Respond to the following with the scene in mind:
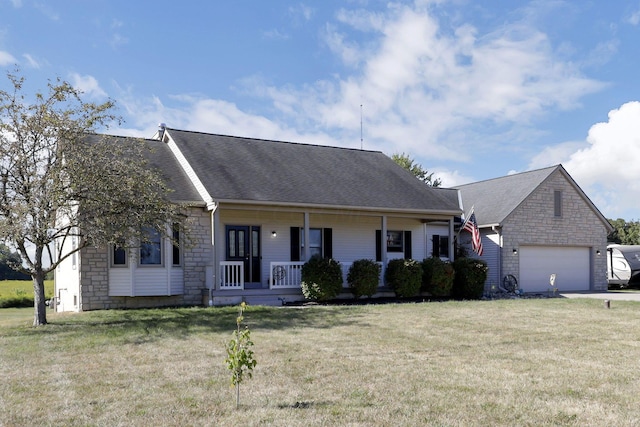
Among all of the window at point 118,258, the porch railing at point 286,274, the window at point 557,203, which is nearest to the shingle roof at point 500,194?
the window at point 557,203

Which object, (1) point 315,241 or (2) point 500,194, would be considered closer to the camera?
(1) point 315,241

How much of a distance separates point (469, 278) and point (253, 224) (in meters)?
7.47

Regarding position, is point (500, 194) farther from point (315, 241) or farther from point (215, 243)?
point (215, 243)

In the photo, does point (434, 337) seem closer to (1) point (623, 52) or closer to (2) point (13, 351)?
(2) point (13, 351)

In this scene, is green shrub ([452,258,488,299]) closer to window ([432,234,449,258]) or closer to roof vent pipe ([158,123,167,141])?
window ([432,234,449,258])

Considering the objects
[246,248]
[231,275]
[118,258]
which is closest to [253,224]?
[246,248]

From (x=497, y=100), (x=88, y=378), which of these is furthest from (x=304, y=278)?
(x=88, y=378)

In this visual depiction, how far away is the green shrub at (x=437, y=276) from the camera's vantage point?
1842 centimetres

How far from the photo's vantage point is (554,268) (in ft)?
79.3

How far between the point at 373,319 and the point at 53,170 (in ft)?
25.1

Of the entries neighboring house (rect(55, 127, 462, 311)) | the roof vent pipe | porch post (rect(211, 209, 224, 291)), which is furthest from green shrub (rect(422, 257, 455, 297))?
the roof vent pipe

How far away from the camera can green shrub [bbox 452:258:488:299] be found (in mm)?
19172

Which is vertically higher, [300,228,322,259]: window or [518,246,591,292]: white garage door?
[300,228,322,259]: window

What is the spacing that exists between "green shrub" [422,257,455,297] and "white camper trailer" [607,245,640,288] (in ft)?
48.0
